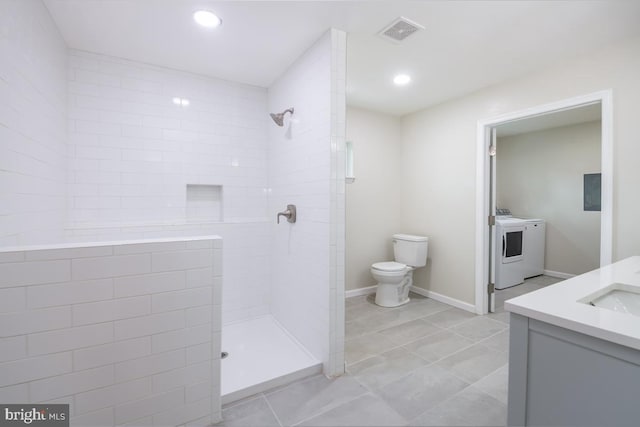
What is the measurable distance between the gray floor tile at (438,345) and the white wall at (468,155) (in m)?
0.78

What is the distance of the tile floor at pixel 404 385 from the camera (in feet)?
5.20

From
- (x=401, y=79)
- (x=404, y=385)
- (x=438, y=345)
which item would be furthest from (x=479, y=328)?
(x=401, y=79)

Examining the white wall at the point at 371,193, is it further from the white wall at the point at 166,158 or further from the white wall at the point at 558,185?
the white wall at the point at 558,185

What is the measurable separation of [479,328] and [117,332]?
112 inches

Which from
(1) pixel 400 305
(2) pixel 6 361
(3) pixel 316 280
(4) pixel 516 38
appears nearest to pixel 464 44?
(4) pixel 516 38

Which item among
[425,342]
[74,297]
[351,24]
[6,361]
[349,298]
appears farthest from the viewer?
[349,298]

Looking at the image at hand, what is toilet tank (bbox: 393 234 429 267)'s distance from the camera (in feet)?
11.2

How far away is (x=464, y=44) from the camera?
2.13 meters

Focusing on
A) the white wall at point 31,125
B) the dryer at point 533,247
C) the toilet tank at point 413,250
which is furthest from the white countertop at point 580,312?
the dryer at point 533,247

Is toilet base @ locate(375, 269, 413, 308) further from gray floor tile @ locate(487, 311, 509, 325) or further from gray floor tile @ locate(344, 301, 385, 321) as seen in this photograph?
gray floor tile @ locate(487, 311, 509, 325)

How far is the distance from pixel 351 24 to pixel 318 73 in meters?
0.37

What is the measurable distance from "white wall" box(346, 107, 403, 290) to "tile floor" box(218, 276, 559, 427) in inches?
38.4

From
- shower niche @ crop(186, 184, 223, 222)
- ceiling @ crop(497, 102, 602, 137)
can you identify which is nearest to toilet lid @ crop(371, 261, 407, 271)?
shower niche @ crop(186, 184, 223, 222)

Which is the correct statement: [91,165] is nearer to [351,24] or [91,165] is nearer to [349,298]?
[351,24]
